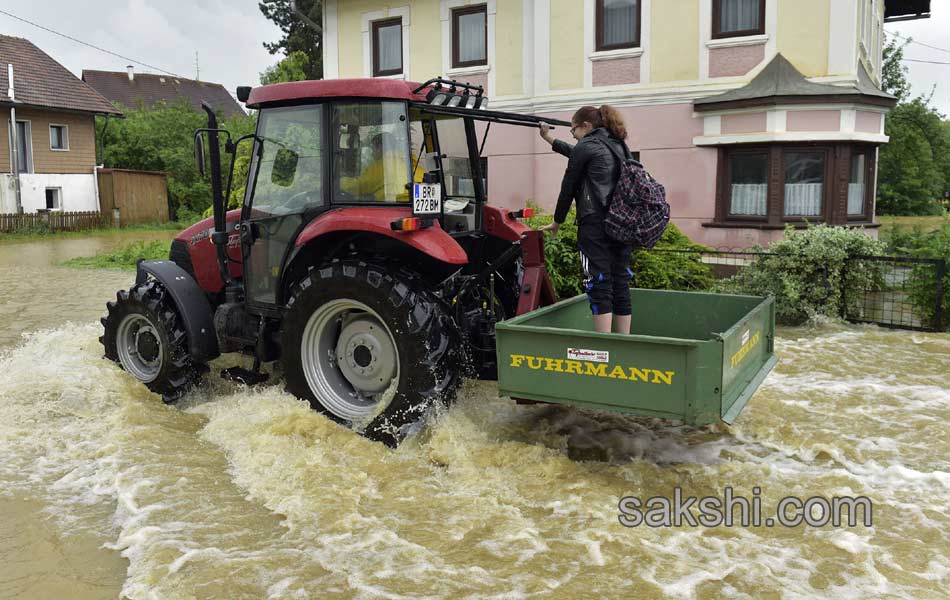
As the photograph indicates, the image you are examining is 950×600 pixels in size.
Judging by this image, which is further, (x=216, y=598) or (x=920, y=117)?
(x=920, y=117)

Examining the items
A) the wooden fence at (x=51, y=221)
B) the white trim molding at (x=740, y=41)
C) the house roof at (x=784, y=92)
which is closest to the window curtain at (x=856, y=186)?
the house roof at (x=784, y=92)

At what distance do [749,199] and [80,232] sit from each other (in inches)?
867

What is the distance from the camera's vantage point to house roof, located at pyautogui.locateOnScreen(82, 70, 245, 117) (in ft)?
156

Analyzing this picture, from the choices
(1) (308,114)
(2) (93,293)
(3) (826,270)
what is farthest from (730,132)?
(2) (93,293)

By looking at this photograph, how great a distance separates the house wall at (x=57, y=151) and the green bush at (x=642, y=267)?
77.6 ft

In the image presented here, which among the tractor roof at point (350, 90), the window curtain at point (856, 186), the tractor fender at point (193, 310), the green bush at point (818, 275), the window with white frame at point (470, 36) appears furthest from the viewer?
the window with white frame at point (470, 36)

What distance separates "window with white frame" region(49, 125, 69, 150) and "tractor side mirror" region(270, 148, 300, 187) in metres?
27.5

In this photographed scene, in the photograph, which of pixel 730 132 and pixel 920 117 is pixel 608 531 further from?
pixel 920 117

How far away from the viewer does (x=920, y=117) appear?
28.3 meters

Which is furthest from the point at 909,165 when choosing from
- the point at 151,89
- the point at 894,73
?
the point at 151,89

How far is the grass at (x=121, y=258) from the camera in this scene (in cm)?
1667

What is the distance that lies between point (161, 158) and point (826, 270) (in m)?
28.3

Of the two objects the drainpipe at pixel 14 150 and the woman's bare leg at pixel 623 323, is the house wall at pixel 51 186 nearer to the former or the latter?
the drainpipe at pixel 14 150

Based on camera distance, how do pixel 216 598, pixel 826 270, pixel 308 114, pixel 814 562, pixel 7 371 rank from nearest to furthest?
pixel 216 598, pixel 814 562, pixel 308 114, pixel 7 371, pixel 826 270
